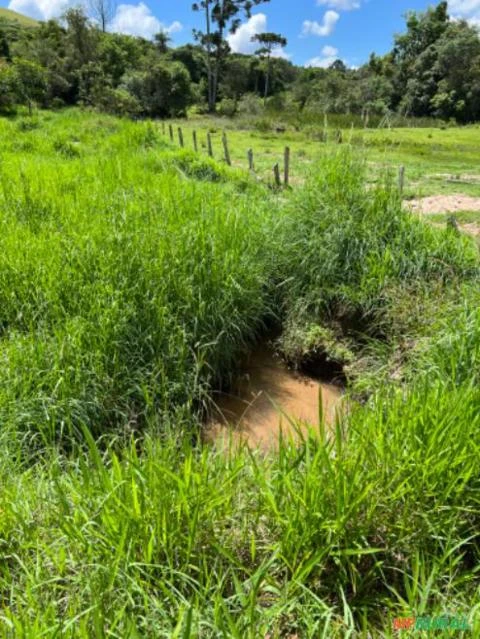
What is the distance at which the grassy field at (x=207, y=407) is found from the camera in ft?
4.98

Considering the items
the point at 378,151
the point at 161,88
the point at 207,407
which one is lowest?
the point at 207,407

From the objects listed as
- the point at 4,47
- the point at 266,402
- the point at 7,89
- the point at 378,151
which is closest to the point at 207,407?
the point at 266,402

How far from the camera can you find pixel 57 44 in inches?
1257

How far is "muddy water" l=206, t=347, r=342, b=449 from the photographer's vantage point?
319 centimetres

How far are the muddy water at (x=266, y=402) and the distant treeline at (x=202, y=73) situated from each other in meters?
20.4

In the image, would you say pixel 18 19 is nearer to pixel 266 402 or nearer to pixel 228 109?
pixel 228 109

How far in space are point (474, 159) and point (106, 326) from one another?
15312 mm

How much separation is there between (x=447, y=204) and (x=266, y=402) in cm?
638

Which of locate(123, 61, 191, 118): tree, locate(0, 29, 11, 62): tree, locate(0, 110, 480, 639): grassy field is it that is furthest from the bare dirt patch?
locate(0, 29, 11, 62): tree

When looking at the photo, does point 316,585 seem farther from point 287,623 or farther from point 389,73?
point 389,73

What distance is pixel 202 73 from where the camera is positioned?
151 feet

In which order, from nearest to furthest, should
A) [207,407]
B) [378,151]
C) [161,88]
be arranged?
[207,407], [378,151], [161,88]

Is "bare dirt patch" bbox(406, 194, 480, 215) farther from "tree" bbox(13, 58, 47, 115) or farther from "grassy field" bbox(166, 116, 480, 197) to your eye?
"tree" bbox(13, 58, 47, 115)

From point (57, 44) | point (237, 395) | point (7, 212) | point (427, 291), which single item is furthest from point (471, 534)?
point (57, 44)
